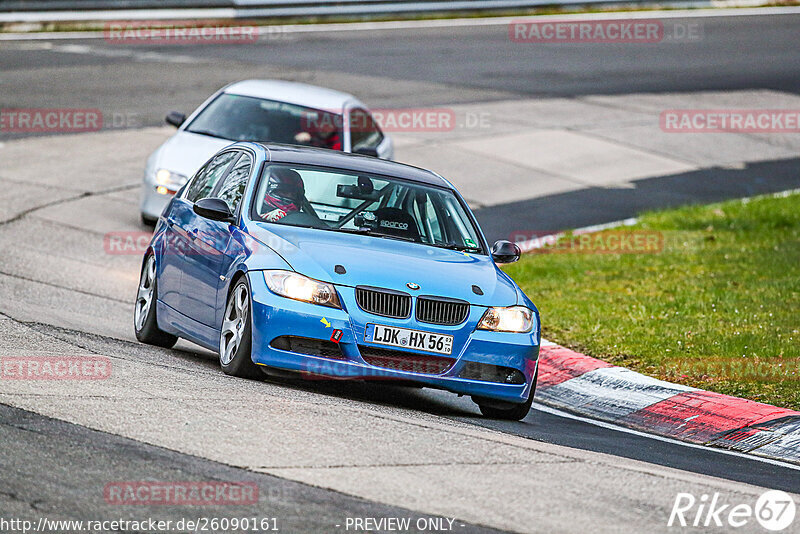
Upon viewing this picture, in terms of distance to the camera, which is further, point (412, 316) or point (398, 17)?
point (398, 17)

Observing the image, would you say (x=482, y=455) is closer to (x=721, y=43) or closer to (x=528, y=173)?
(x=528, y=173)

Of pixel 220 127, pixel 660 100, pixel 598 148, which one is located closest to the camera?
pixel 220 127

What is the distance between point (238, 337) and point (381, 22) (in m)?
27.4

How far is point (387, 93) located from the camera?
26.6 metres

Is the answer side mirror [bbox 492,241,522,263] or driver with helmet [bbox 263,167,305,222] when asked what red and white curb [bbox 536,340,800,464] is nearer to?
side mirror [bbox 492,241,522,263]

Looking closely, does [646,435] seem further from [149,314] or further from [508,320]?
[149,314]

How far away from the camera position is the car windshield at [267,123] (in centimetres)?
1616

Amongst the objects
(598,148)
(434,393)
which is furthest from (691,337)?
(598,148)

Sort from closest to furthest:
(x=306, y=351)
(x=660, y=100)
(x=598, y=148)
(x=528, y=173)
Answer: (x=306, y=351), (x=528, y=173), (x=598, y=148), (x=660, y=100)

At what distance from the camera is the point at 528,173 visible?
2166 cm

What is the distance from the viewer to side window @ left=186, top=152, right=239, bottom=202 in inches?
420

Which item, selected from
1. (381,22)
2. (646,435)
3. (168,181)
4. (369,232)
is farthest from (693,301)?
(381,22)

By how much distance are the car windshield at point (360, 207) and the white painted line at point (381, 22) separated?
21.6m

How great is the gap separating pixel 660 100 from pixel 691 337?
56.2 feet
